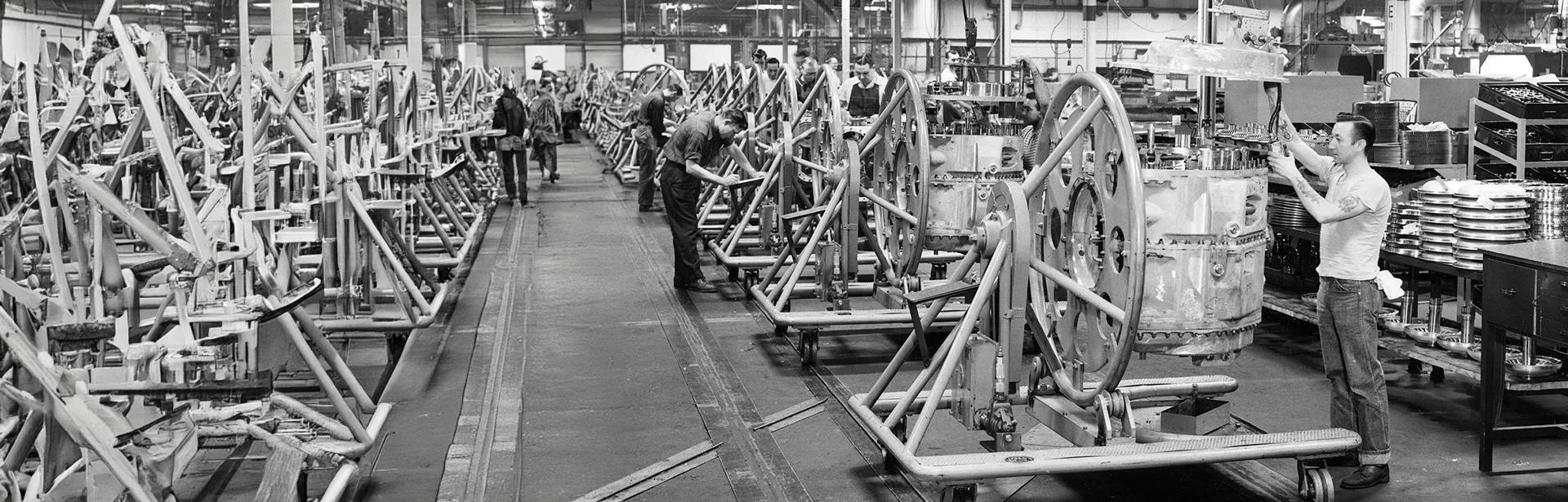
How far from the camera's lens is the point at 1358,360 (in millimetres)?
5531

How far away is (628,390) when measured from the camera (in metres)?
7.66

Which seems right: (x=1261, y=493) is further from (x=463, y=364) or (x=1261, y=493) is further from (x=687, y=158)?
(x=687, y=158)

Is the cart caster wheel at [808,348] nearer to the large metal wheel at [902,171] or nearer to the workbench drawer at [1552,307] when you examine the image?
the large metal wheel at [902,171]

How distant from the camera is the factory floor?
576cm

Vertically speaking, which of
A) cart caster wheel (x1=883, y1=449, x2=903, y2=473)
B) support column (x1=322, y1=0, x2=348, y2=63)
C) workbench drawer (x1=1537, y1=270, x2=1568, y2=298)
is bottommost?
cart caster wheel (x1=883, y1=449, x2=903, y2=473)

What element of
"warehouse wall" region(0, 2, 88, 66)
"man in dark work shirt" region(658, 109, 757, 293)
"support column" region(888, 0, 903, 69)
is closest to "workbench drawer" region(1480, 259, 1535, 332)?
"man in dark work shirt" region(658, 109, 757, 293)

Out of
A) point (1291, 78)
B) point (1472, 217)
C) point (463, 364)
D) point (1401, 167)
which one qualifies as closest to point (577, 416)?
point (463, 364)

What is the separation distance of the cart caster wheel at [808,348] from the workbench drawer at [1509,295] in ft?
12.1

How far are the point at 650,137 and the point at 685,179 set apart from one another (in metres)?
5.61

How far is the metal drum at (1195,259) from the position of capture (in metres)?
5.14

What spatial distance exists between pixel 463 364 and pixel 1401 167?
6.26m

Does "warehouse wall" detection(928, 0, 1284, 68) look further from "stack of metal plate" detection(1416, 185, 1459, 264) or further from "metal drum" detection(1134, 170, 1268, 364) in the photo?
"metal drum" detection(1134, 170, 1268, 364)

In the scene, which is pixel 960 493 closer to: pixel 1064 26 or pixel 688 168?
pixel 688 168

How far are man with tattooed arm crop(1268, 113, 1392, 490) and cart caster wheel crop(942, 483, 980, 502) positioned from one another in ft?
5.45
